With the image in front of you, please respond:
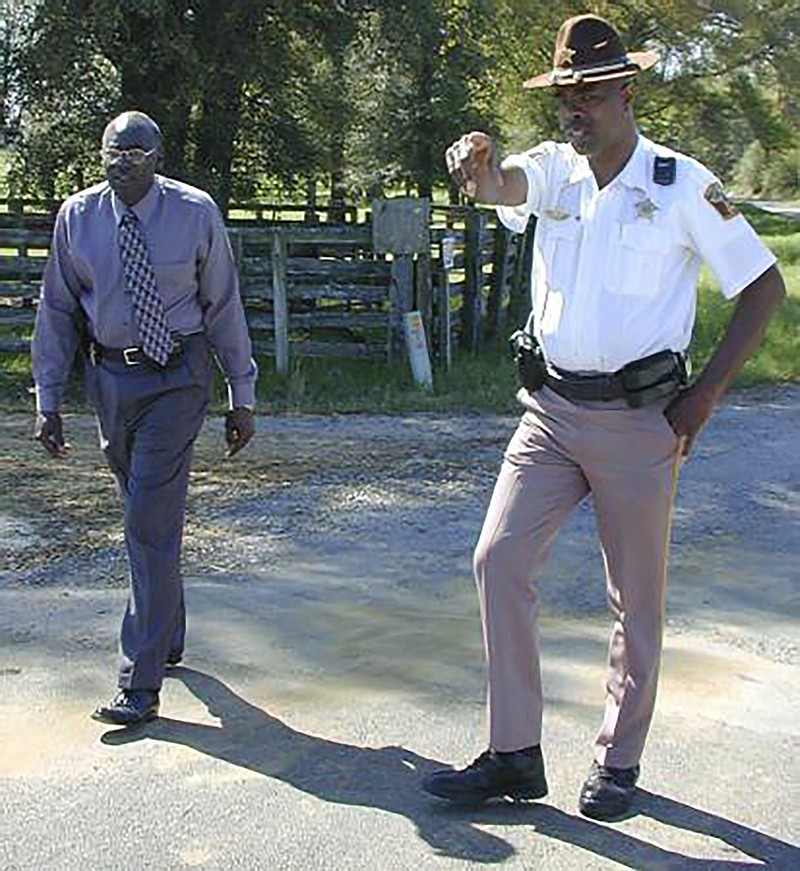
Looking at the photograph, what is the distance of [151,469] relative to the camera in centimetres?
465

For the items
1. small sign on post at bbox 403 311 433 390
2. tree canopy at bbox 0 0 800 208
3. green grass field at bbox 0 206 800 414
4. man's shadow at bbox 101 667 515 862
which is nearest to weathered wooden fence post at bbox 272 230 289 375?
green grass field at bbox 0 206 800 414

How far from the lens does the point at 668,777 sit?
425cm

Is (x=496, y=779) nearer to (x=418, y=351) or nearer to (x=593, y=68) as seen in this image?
(x=593, y=68)

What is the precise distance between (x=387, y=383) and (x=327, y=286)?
3.97 ft

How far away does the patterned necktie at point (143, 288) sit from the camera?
4559 millimetres

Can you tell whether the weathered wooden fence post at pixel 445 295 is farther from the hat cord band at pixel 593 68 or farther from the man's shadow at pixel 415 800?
the hat cord band at pixel 593 68

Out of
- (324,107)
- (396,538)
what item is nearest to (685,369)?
(396,538)

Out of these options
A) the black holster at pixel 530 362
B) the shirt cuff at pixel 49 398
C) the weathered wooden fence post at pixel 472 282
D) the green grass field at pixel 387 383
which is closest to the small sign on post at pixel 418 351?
the green grass field at pixel 387 383

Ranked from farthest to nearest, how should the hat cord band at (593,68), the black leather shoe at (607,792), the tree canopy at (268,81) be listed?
the tree canopy at (268,81), the black leather shoe at (607,792), the hat cord band at (593,68)

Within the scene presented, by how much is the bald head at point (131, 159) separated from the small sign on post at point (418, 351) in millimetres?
8028

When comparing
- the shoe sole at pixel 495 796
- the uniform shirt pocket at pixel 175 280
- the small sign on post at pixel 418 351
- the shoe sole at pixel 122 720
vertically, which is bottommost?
the shoe sole at pixel 495 796

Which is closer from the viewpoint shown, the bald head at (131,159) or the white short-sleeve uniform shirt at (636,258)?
the white short-sleeve uniform shirt at (636,258)

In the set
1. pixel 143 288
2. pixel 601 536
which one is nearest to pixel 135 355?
pixel 143 288

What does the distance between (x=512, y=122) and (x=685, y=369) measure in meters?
24.1
